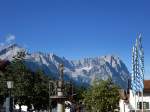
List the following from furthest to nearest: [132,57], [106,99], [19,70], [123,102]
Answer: [123,102] < [19,70] < [106,99] < [132,57]

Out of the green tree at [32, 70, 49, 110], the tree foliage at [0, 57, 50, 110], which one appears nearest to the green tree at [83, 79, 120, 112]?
the tree foliage at [0, 57, 50, 110]

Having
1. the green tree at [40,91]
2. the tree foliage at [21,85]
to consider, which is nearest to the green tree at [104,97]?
the tree foliage at [21,85]

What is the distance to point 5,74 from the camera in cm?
11762

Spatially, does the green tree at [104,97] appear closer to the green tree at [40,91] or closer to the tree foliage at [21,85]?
the tree foliage at [21,85]

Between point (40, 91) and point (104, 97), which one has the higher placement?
point (40, 91)

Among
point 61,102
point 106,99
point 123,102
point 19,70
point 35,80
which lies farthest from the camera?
point 123,102

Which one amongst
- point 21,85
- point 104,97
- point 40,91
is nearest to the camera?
point 104,97

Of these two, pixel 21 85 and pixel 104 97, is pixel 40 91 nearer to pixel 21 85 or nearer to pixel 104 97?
pixel 21 85

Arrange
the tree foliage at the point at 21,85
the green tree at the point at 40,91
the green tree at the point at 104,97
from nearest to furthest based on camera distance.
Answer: the green tree at the point at 104,97 < the tree foliage at the point at 21,85 < the green tree at the point at 40,91

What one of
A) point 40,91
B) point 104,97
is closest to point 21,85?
point 40,91

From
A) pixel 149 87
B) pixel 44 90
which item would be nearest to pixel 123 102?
pixel 149 87

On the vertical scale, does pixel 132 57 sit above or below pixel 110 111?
above

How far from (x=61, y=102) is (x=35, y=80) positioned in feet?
254

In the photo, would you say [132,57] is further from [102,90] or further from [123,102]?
[123,102]
